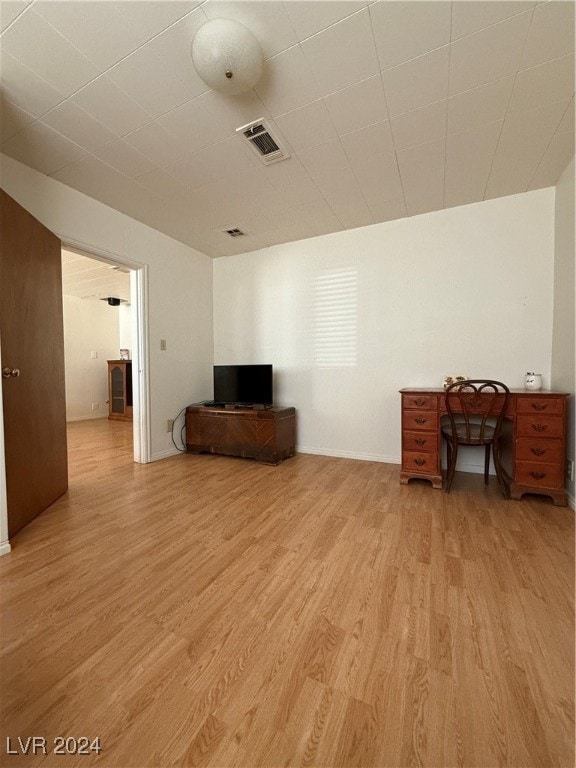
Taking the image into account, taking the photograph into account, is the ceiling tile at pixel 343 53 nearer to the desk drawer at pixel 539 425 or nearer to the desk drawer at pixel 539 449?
the desk drawer at pixel 539 425

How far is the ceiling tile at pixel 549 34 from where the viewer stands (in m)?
1.32

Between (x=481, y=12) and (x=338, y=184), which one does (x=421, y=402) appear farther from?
(x=481, y=12)

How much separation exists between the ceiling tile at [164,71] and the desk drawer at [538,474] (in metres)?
3.29

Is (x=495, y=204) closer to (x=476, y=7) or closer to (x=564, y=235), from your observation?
(x=564, y=235)

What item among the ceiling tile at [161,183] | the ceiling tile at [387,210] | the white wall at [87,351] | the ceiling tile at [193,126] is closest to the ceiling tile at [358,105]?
the ceiling tile at [193,126]

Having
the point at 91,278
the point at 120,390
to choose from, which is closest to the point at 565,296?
the point at 91,278

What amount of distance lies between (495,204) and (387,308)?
1.30 m

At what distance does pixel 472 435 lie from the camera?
2.46 meters

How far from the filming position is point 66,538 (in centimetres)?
179

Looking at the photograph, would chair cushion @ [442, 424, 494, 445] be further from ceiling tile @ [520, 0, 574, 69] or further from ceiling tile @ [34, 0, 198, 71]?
ceiling tile @ [34, 0, 198, 71]

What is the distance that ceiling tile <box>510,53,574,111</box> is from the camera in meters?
1.57

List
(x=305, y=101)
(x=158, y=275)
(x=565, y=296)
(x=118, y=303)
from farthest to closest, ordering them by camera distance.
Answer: (x=118, y=303), (x=158, y=275), (x=565, y=296), (x=305, y=101)

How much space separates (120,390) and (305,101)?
600cm

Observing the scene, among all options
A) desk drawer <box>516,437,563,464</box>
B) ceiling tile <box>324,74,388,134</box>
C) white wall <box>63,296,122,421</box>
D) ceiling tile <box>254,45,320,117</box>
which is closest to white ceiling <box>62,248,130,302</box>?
white wall <box>63,296,122,421</box>
